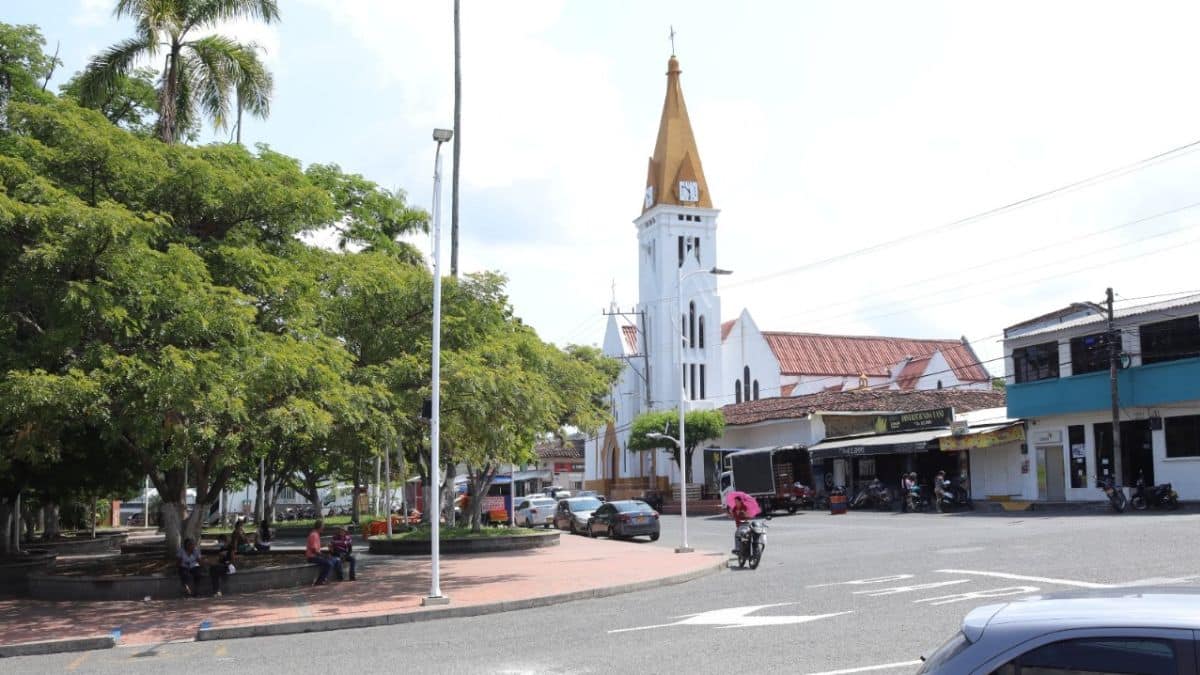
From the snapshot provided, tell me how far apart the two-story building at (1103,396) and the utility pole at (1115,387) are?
0.14 metres

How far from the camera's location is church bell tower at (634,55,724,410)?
240 ft

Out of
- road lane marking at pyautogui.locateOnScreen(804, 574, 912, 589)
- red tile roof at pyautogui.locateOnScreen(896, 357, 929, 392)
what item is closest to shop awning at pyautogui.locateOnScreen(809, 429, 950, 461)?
red tile roof at pyautogui.locateOnScreen(896, 357, 929, 392)

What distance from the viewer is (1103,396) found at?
3494 cm

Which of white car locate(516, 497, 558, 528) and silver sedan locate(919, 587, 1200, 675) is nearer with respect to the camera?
silver sedan locate(919, 587, 1200, 675)

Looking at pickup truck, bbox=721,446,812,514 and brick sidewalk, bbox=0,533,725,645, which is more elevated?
pickup truck, bbox=721,446,812,514

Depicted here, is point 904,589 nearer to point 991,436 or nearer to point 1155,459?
point 1155,459

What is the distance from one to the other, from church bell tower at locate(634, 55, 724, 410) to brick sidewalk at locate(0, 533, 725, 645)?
49.6 metres

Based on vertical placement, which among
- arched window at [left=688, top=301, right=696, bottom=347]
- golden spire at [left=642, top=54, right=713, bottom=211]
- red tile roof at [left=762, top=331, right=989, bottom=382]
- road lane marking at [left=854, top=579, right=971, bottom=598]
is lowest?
road lane marking at [left=854, top=579, right=971, bottom=598]

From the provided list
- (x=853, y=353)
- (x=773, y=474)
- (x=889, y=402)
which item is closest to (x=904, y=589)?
(x=773, y=474)

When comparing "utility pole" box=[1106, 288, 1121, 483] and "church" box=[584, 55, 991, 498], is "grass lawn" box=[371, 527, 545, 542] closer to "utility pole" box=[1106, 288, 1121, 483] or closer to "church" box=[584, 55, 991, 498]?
"utility pole" box=[1106, 288, 1121, 483]

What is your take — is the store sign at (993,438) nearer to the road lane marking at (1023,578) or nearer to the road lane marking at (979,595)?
the road lane marking at (1023,578)

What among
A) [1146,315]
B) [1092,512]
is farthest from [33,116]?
[1146,315]

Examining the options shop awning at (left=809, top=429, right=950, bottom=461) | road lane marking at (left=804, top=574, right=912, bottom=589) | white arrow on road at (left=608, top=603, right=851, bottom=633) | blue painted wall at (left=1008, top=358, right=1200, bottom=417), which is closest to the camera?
white arrow on road at (left=608, top=603, right=851, bottom=633)

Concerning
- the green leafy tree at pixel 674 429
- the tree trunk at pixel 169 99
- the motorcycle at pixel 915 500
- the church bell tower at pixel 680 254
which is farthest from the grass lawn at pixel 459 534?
Result: the church bell tower at pixel 680 254
